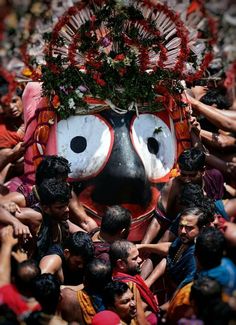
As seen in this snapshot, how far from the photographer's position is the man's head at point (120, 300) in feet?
21.7

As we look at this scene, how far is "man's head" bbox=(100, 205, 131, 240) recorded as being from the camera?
23.8 feet

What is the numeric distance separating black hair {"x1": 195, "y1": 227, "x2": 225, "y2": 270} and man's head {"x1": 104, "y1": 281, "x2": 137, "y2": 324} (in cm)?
54

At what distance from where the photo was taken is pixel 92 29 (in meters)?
7.69

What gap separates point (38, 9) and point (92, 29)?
80 centimetres

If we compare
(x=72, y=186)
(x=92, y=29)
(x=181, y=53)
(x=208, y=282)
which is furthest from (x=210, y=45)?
(x=208, y=282)

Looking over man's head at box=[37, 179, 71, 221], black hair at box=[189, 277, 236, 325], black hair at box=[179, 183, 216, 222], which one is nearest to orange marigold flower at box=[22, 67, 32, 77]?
man's head at box=[37, 179, 71, 221]

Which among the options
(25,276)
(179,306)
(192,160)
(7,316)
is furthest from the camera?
(192,160)

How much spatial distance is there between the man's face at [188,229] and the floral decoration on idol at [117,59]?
3.96ft

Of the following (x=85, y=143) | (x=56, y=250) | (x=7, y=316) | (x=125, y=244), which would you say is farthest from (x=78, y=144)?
(x=7, y=316)

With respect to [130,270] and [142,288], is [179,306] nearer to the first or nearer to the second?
[142,288]

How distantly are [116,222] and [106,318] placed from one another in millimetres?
980

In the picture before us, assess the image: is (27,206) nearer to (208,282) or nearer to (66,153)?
(66,153)

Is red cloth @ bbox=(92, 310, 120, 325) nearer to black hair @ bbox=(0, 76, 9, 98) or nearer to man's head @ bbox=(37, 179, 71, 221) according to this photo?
man's head @ bbox=(37, 179, 71, 221)

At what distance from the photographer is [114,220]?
725 cm
